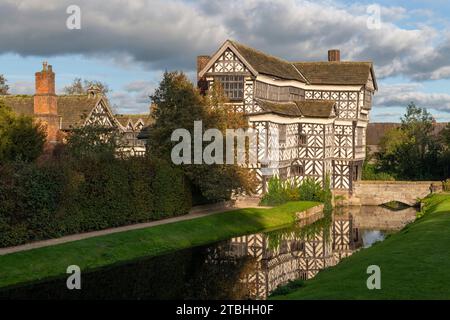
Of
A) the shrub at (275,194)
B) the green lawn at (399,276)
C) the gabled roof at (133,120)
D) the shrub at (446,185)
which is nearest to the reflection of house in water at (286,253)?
the green lawn at (399,276)

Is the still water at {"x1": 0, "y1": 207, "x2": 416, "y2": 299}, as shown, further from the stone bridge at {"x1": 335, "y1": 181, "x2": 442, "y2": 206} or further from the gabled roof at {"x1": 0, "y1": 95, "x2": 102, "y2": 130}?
the gabled roof at {"x1": 0, "y1": 95, "x2": 102, "y2": 130}

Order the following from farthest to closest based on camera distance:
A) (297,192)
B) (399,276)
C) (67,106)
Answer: (67,106), (297,192), (399,276)

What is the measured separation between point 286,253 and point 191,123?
34.9 ft

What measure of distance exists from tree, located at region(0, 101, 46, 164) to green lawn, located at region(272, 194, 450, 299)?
21.3 m

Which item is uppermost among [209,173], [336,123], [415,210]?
[336,123]

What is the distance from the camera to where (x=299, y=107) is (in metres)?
47.8

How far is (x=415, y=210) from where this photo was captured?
46.9m

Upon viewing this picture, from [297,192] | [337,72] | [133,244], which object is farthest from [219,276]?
[337,72]

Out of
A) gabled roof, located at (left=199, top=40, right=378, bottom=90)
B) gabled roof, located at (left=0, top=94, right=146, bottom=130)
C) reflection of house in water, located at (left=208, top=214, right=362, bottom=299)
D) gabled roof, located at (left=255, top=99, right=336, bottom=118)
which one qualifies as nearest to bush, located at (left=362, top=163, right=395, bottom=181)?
gabled roof, located at (left=199, top=40, right=378, bottom=90)

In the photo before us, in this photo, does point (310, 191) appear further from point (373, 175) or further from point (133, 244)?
point (133, 244)

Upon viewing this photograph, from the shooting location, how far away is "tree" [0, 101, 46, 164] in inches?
1284
